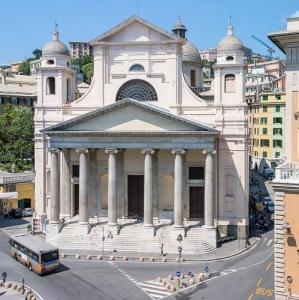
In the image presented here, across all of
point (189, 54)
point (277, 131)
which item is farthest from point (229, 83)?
point (277, 131)

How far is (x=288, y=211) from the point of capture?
2795 cm

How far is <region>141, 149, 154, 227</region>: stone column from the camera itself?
5247 cm

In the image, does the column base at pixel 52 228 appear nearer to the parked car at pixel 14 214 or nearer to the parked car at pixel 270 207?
the parked car at pixel 14 214

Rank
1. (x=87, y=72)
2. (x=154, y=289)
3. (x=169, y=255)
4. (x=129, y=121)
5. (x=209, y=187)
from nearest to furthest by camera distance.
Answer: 1. (x=154, y=289)
2. (x=169, y=255)
3. (x=209, y=187)
4. (x=129, y=121)
5. (x=87, y=72)

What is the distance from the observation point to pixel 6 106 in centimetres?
10869

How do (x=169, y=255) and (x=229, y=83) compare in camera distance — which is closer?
(x=169, y=255)

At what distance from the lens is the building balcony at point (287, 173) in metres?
27.8

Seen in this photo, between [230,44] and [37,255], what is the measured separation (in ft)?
96.7

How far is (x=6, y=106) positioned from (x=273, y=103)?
55965 millimetres

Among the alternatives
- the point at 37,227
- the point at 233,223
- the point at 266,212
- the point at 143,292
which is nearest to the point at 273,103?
the point at 266,212

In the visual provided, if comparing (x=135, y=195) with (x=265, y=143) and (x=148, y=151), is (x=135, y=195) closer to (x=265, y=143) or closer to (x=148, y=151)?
(x=148, y=151)

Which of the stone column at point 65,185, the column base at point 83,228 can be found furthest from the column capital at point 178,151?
the stone column at point 65,185

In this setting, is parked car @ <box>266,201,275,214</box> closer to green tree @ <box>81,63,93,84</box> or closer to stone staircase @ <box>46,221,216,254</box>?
stone staircase @ <box>46,221,216,254</box>

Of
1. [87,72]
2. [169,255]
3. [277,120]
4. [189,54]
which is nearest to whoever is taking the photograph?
[169,255]
